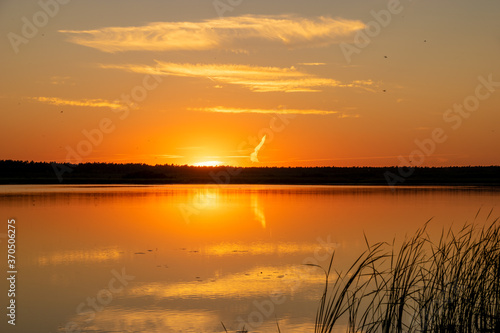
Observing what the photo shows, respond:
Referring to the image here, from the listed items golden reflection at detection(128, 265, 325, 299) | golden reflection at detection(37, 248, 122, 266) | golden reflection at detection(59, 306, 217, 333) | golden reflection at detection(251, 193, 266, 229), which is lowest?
golden reflection at detection(59, 306, 217, 333)

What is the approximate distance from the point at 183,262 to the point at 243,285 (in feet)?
7.97

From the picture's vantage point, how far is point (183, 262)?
475 inches

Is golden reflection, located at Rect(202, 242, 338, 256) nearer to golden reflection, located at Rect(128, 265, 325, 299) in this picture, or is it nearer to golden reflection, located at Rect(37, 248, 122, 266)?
golden reflection, located at Rect(128, 265, 325, 299)

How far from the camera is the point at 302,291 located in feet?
31.2

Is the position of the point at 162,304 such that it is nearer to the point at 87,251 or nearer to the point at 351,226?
the point at 87,251

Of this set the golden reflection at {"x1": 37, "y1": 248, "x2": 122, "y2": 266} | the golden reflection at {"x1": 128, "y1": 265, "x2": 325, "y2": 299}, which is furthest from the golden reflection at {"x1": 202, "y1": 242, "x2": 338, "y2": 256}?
the golden reflection at {"x1": 37, "y1": 248, "x2": 122, "y2": 266}

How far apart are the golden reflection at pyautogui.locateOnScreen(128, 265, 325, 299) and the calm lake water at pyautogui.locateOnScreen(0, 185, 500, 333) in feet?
0.06

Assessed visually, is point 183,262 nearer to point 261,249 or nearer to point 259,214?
point 261,249

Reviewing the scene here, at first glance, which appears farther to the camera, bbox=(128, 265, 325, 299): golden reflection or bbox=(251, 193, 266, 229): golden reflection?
bbox=(251, 193, 266, 229): golden reflection

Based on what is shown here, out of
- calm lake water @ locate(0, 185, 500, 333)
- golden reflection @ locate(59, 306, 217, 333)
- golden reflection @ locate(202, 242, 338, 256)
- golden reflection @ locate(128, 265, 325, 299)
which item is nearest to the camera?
golden reflection @ locate(59, 306, 217, 333)

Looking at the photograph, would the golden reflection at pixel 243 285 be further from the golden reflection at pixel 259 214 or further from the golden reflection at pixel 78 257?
the golden reflection at pixel 259 214

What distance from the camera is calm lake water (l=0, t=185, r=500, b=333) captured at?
→ 8.16 meters

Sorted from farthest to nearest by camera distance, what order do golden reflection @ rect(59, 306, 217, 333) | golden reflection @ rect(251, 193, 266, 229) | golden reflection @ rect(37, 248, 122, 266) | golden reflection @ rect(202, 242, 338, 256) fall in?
golden reflection @ rect(251, 193, 266, 229)
golden reflection @ rect(202, 242, 338, 256)
golden reflection @ rect(37, 248, 122, 266)
golden reflection @ rect(59, 306, 217, 333)

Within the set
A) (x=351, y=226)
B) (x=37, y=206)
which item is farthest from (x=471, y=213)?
(x=37, y=206)
